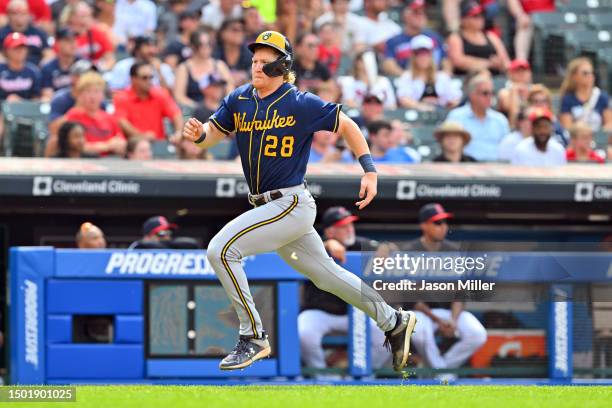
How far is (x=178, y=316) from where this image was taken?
9273 mm

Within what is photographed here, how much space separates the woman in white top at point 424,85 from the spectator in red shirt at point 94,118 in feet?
11.1

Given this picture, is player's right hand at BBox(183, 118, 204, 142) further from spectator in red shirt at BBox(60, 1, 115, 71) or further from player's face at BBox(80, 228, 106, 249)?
spectator in red shirt at BBox(60, 1, 115, 71)

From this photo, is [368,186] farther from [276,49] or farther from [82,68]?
[82,68]

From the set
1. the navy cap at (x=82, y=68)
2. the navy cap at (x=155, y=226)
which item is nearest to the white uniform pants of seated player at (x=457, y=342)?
the navy cap at (x=155, y=226)

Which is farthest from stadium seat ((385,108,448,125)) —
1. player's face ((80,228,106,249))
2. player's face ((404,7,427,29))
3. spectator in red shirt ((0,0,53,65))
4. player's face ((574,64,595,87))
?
player's face ((80,228,106,249))

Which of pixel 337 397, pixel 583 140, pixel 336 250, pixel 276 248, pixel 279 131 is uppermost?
pixel 583 140

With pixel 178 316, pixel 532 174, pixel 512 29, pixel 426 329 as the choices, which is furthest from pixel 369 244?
pixel 512 29

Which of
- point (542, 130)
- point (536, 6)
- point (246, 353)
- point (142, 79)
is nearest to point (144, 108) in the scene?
point (142, 79)

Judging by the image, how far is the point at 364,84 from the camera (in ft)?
43.8

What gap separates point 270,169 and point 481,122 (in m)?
5.81

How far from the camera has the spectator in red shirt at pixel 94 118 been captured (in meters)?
11.2

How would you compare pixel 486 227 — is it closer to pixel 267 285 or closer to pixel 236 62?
pixel 267 285

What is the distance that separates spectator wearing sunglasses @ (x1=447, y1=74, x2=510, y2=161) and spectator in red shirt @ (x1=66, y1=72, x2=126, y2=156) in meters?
3.18

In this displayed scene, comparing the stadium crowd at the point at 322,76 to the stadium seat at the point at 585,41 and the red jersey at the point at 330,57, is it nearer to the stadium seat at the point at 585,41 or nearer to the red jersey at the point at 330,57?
the red jersey at the point at 330,57
